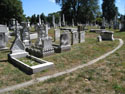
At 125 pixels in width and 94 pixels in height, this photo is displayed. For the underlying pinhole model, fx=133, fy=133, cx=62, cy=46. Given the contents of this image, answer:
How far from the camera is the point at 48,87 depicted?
4227 mm

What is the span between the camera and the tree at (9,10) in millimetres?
34756

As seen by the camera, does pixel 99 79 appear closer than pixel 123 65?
Yes

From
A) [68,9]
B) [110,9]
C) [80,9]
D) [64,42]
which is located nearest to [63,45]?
[64,42]

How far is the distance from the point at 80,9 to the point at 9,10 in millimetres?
19499

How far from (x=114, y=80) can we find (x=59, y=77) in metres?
1.94

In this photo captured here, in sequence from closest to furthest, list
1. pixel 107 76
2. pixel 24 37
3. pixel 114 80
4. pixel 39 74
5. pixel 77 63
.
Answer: pixel 114 80 < pixel 107 76 < pixel 39 74 < pixel 77 63 < pixel 24 37

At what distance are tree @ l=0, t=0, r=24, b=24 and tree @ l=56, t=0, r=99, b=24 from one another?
1183cm

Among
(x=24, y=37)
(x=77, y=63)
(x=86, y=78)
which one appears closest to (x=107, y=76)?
(x=86, y=78)

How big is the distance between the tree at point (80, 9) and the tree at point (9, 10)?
466 inches

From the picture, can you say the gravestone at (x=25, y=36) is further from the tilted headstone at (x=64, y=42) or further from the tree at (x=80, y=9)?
the tree at (x=80, y=9)

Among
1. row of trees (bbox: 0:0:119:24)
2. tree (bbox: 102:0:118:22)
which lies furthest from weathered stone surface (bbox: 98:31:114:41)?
tree (bbox: 102:0:118:22)

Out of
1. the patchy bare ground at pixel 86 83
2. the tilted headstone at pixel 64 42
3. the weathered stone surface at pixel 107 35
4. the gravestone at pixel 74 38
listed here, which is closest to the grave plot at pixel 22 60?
the patchy bare ground at pixel 86 83

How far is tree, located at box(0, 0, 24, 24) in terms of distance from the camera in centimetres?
3476

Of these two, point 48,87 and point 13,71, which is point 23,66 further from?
point 48,87
